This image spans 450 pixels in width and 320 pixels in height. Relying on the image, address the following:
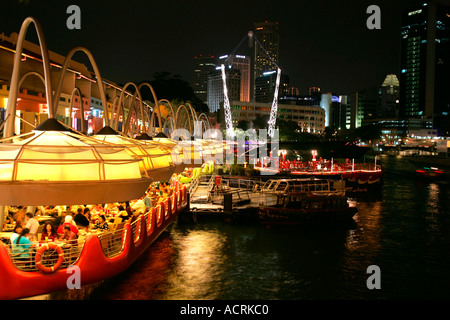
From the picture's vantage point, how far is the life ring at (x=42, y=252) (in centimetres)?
1122

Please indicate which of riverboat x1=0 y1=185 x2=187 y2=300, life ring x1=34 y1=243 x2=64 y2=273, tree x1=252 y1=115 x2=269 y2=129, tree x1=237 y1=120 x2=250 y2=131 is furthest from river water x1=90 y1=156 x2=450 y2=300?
tree x1=237 y1=120 x2=250 y2=131

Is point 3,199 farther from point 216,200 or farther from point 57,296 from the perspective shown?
point 216,200

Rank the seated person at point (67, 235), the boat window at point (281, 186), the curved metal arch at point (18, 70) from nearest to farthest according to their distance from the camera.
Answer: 1. the curved metal arch at point (18, 70)
2. the seated person at point (67, 235)
3. the boat window at point (281, 186)

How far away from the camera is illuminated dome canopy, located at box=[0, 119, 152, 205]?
9688mm

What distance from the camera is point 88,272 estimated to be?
1220 centimetres

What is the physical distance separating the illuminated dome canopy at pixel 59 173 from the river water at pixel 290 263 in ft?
24.2

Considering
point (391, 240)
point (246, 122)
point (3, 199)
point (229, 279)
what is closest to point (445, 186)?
point (391, 240)

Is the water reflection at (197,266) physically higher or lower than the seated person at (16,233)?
lower

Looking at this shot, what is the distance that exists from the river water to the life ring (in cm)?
517

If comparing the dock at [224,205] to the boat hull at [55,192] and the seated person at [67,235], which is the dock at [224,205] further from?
the boat hull at [55,192]

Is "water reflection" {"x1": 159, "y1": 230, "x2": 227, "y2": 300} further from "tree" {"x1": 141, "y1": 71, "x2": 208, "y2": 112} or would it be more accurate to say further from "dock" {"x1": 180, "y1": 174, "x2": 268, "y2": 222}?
"tree" {"x1": 141, "y1": 71, "x2": 208, "y2": 112}

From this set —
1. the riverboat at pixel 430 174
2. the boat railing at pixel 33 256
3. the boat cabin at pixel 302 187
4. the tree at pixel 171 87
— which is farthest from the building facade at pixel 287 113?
the boat railing at pixel 33 256

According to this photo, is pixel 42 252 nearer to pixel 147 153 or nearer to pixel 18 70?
pixel 18 70
